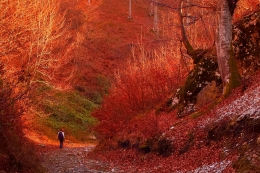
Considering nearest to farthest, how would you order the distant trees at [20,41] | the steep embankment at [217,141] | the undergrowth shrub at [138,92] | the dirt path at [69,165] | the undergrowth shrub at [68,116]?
the steep embankment at [217,141]
the distant trees at [20,41]
the dirt path at [69,165]
the undergrowth shrub at [138,92]
the undergrowth shrub at [68,116]

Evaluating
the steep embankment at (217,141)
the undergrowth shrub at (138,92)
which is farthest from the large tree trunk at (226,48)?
the undergrowth shrub at (138,92)

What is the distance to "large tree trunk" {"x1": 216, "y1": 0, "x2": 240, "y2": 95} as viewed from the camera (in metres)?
13.3

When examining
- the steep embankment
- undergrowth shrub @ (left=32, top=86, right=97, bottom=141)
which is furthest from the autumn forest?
undergrowth shrub @ (left=32, top=86, right=97, bottom=141)

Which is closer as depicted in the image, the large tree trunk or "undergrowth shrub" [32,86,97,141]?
the large tree trunk

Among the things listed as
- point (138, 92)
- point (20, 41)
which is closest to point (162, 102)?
point (138, 92)

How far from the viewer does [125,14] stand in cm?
6281

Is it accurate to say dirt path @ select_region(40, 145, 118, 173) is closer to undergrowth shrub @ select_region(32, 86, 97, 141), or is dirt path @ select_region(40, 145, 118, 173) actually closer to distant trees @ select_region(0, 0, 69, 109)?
distant trees @ select_region(0, 0, 69, 109)

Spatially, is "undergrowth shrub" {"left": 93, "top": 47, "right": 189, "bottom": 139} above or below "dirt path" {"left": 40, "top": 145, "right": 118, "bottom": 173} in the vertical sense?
above

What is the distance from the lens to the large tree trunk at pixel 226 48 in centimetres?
1330

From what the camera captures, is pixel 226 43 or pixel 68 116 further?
pixel 68 116

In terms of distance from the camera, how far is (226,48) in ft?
44.3

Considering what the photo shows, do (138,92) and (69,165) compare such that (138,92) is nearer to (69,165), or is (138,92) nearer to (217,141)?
(69,165)

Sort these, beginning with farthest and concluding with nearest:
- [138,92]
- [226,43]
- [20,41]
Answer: [138,92]
[20,41]
[226,43]

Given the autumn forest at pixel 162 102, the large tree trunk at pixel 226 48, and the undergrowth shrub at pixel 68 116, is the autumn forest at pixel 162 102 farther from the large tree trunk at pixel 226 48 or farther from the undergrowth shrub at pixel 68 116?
the undergrowth shrub at pixel 68 116
